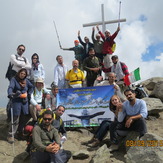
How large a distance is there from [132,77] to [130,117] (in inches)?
113

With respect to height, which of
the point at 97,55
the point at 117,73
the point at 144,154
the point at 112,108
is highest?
the point at 97,55

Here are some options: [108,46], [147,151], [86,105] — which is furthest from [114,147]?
[108,46]

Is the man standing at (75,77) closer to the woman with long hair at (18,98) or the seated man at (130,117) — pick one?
the woman with long hair at (18,98)

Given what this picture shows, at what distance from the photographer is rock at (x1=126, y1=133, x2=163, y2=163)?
4.19m

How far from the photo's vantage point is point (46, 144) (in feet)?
14.6

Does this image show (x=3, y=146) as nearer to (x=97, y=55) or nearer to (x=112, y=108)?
(x=112, y=108)

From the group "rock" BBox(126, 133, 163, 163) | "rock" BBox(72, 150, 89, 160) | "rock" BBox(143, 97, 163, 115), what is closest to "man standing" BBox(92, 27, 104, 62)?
"rock" BBox(143, 97, 163, 115)

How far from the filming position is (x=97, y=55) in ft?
31.7

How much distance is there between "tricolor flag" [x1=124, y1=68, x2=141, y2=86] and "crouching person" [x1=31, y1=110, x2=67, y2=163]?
4092mm

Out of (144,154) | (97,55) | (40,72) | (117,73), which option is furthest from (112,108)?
(97,55)

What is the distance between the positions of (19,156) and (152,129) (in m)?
4.89

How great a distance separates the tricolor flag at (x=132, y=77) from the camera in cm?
744

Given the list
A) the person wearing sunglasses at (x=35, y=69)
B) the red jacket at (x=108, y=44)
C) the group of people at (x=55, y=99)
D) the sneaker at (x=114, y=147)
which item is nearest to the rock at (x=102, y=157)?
the sneaker at (x=114, y=147)

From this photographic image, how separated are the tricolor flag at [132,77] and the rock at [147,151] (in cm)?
321
